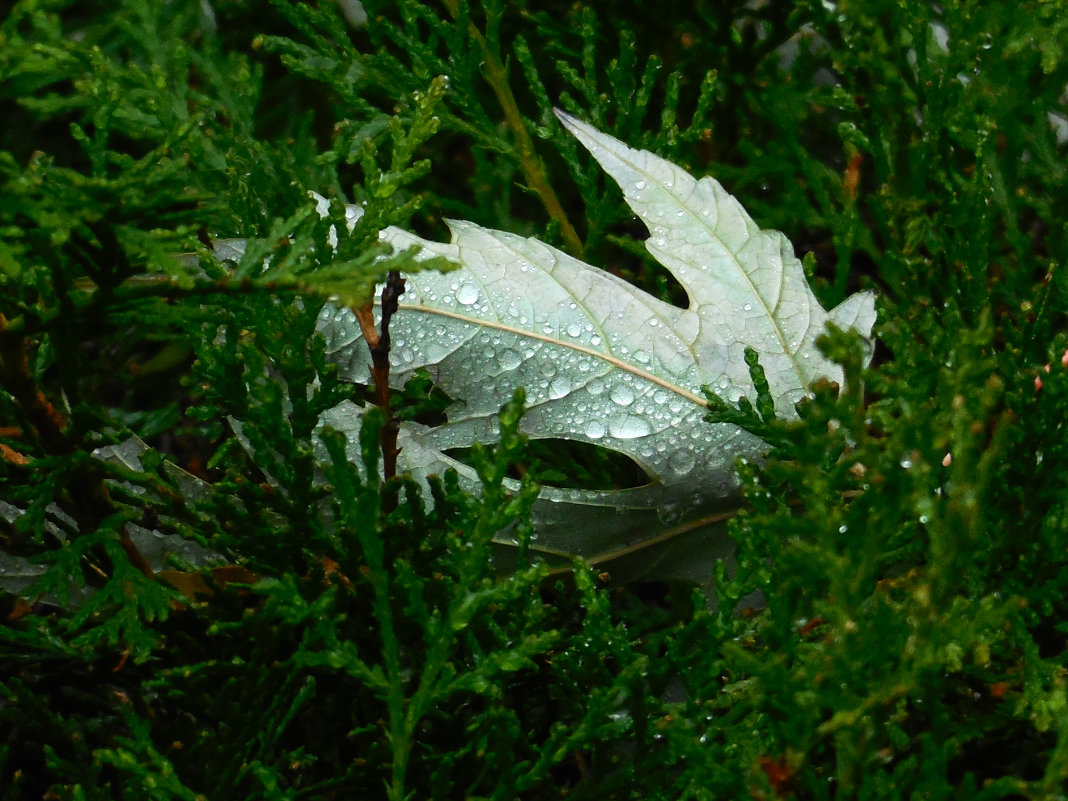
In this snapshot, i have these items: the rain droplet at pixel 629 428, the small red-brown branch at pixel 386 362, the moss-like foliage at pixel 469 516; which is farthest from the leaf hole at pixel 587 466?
the small red-brown branch at pixel 386 362

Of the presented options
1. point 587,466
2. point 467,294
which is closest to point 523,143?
point 467,294

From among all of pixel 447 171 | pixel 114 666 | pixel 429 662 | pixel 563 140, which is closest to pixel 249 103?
pixel 563 140

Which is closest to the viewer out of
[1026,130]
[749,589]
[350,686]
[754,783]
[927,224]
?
[754,783]

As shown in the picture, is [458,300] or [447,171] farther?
[447,171]

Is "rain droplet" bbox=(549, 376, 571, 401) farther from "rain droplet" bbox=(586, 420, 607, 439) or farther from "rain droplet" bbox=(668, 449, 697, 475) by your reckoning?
"rain droplet" bbox=(668, 449, 697, 475)

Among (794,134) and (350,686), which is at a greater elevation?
(794,134)

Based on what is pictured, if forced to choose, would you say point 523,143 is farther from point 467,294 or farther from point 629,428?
point 629,428

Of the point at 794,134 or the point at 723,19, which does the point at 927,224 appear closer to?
the point at 794,134

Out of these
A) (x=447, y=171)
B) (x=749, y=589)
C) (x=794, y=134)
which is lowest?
(x=749, y=589)
